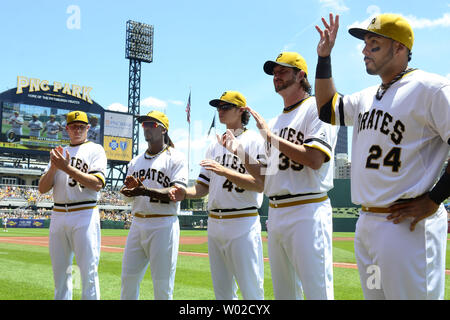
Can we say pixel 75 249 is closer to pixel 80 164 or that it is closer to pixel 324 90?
pixel 80 164

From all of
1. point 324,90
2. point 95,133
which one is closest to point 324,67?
point 324,90

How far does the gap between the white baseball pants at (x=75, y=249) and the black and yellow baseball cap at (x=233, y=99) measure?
6.52 feet

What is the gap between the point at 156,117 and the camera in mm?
4992

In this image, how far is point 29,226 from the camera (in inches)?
1426

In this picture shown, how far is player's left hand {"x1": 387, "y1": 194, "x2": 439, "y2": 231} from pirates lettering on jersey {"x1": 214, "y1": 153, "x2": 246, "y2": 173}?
6.57ft

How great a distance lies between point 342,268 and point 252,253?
8152mm

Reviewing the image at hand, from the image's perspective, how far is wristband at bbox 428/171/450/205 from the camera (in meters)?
2.35

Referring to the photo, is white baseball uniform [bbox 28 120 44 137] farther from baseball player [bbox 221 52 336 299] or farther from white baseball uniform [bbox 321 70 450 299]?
white baseball uniform [bbox 321 70 450 299]

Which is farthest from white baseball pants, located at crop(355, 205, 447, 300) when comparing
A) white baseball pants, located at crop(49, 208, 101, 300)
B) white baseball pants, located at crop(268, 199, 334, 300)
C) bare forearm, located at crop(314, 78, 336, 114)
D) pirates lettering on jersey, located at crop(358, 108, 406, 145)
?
white baseball pants, located at crop(49, 208, 101, 300)

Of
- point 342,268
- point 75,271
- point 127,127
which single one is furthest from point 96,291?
point 127,127

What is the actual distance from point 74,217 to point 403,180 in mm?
3666

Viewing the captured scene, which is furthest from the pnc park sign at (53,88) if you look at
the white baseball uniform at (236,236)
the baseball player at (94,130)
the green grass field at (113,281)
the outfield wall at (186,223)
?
the white baseball uniform at (236,236)

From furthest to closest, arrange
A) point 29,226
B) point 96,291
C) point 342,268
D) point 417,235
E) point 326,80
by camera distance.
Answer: point 29,226
point 342,268
point 96,291
point 326,80
point 417,235
